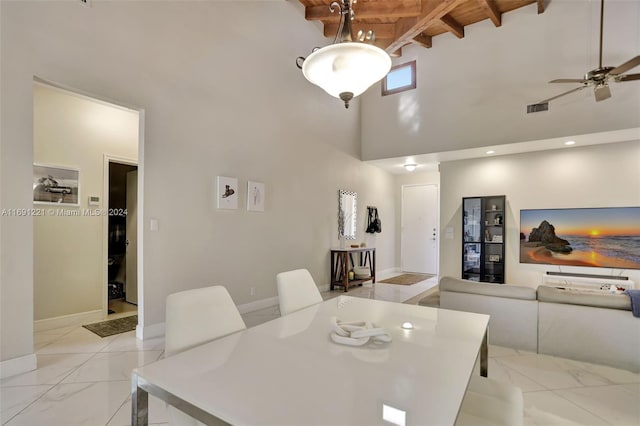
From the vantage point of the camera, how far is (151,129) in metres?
3.27

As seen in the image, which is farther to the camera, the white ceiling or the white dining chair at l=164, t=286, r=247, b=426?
the white ceiling

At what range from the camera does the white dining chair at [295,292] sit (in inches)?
78.1

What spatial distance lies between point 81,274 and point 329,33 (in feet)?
18.1

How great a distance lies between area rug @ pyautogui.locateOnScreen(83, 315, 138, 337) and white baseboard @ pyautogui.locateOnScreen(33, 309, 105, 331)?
0.19 m

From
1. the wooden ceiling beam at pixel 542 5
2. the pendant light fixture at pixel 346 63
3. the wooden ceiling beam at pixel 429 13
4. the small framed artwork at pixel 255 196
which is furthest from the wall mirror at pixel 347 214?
the pendant light fixture at pixel 346 63

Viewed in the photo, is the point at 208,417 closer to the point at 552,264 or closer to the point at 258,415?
the point at 258,415

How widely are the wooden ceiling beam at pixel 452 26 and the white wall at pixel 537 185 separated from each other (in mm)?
A: 2294

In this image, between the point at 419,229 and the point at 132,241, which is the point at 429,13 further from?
the point at 132,241

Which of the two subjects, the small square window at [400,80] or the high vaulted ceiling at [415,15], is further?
the small square window at [400,80]

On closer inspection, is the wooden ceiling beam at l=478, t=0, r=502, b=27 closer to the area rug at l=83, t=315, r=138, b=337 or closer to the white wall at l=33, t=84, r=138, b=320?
the white wall at l=33, t=84, r=138, b=320

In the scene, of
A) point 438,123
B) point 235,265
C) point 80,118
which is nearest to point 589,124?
point 438,123

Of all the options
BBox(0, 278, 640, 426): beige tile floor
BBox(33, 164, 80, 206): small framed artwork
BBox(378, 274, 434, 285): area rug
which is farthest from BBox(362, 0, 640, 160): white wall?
BBox(33, 164, 80, 206): small framed artwork

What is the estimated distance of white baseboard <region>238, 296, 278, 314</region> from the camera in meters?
4.19

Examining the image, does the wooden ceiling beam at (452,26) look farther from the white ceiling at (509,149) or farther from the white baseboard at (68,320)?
the white baseboard at (68,320)
